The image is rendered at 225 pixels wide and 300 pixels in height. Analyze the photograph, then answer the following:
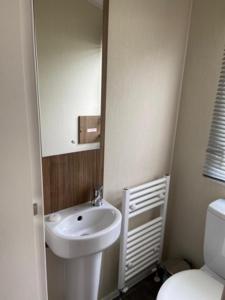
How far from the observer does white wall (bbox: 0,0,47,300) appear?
53 centimetres

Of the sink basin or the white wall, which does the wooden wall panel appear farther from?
the white wall

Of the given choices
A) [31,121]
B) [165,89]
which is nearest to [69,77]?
[31,121]

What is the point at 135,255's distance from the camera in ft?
5.26

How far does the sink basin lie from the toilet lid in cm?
43

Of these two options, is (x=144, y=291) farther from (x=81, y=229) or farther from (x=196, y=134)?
(x=196, y=134)

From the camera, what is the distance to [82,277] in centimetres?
123

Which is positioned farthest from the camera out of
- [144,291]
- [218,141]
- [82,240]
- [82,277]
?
[144,291]

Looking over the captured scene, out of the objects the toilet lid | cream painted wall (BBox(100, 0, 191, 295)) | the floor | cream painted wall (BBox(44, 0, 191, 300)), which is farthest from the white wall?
the floor

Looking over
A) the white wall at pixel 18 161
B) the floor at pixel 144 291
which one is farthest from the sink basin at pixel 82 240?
the floor at pixel 144 291

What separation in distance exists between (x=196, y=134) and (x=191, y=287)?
100 cm

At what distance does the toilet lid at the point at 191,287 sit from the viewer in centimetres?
119

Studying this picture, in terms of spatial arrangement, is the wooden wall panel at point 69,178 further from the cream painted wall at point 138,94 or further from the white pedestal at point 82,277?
the white pedestal at point 82,277

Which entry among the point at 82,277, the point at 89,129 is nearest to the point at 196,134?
the point at 89,129

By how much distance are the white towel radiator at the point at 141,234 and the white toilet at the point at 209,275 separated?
1.14 feet
